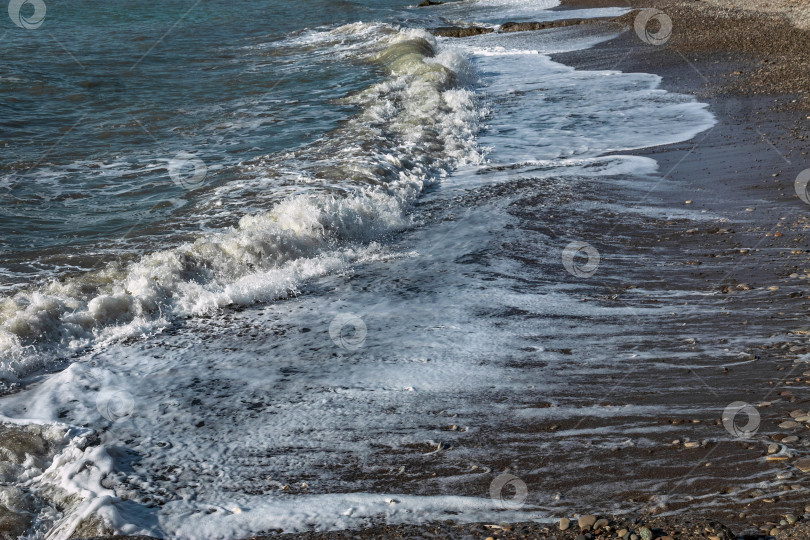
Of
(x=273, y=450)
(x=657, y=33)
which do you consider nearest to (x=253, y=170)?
(x=273, y=450)

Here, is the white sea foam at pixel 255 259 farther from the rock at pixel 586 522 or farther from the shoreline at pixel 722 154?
the rock at pixel 586 522

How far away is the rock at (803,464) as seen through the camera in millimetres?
3764

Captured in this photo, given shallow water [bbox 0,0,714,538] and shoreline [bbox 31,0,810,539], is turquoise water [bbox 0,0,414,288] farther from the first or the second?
shoreline [bbox 31,0,810,539]

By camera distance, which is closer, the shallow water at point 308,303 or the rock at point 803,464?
the rock at point 803,464

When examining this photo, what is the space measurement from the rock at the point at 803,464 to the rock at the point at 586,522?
1.15 metres

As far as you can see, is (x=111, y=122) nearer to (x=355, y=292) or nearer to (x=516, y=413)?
(x=355, y=292)

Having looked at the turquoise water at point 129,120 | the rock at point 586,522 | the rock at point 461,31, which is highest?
the rock at point 461,31

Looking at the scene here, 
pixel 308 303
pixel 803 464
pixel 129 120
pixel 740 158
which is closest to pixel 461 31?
pixel 129 120

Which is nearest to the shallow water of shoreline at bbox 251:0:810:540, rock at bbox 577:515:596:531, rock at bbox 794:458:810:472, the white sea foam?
the white sea foam

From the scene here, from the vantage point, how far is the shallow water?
13.5 feet

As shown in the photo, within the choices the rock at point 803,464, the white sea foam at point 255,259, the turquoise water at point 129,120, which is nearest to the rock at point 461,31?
the turquoise water at point 129,120

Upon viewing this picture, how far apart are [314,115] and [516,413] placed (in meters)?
11.0

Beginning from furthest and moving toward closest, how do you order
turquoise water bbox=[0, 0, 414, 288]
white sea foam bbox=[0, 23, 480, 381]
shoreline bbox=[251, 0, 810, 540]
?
turquoise water bbox=[0, 0, 414, 288]
white sea foam bbox=[0, 23, 480, 381]
shoreline bbox=[251, 0, 810, 540]

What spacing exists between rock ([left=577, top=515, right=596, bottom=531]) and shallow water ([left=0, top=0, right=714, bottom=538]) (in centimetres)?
26
